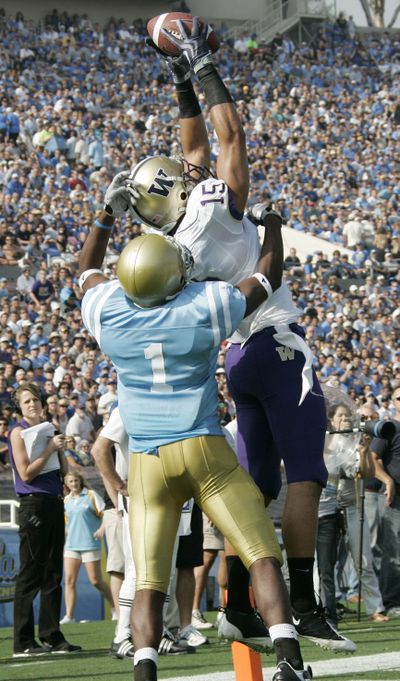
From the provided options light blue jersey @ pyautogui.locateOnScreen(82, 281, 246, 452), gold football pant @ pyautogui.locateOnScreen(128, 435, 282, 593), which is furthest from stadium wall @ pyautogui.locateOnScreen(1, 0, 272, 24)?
gold football pant @ pyautogui.locateOnScreen(128, 435, 282, 593)

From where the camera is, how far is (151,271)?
178 inches

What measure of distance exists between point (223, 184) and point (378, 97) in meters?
30.1

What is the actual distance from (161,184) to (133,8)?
112 ft

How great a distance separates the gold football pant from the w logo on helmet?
1.01 m

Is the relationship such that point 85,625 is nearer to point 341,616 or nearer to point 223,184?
point 341,616

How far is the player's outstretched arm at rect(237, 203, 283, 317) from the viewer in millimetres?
4672

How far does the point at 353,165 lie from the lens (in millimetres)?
30438

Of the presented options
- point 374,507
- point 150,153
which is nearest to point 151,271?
point 374,507

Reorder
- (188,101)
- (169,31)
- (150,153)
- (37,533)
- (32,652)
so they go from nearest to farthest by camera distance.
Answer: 1. (169,31)
2. (188,101)
3. (32,652)
4. (37,533)
5. (150,153)

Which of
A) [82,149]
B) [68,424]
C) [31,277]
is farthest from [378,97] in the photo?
[68,424]

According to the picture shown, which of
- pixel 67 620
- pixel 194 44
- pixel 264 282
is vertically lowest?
pixel 67 620

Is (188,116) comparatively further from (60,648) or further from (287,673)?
(60,648)

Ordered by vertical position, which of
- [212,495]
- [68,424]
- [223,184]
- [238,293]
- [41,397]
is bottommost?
[68,424]

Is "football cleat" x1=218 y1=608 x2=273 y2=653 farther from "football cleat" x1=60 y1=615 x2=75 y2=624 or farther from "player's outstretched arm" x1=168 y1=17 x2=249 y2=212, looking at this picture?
"football cleat" x1=60 y1=615 x2=75 y2=624
